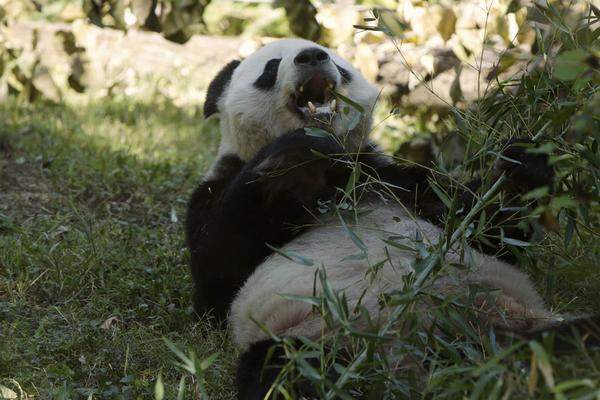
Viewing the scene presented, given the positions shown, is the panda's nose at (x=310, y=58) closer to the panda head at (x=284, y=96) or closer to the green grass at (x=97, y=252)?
the panda head at (x=284, y=96)

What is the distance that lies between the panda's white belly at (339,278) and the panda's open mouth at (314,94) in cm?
64

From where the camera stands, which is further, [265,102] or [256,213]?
[265,102]

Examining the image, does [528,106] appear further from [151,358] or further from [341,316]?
[151,358]

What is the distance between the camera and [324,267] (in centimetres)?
329

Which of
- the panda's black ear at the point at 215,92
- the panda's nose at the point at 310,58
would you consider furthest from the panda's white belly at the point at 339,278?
the panda's black ear at the point at 215,92

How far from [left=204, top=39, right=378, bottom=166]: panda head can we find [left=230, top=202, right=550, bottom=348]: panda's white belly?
56 centimetres

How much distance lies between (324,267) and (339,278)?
0.38m

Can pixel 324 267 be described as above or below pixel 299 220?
above

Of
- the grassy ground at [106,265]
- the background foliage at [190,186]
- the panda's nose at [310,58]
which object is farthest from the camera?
the panda's nose at [310,58]

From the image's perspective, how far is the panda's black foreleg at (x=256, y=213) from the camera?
3.76 m

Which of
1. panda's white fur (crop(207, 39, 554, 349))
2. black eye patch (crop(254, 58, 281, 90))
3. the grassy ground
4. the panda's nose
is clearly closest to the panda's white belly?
panda's white fur (crop(207, 39, 554, 349))

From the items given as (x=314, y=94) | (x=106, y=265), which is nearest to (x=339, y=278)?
(x=314, y=94)

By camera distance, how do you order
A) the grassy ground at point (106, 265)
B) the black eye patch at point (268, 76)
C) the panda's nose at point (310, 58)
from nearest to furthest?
the grassy ground at point (106, 265)
the panda's nose at point (310, 58)
the black eye patch at point (268, 76)

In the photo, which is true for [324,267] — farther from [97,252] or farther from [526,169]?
[97,252]
